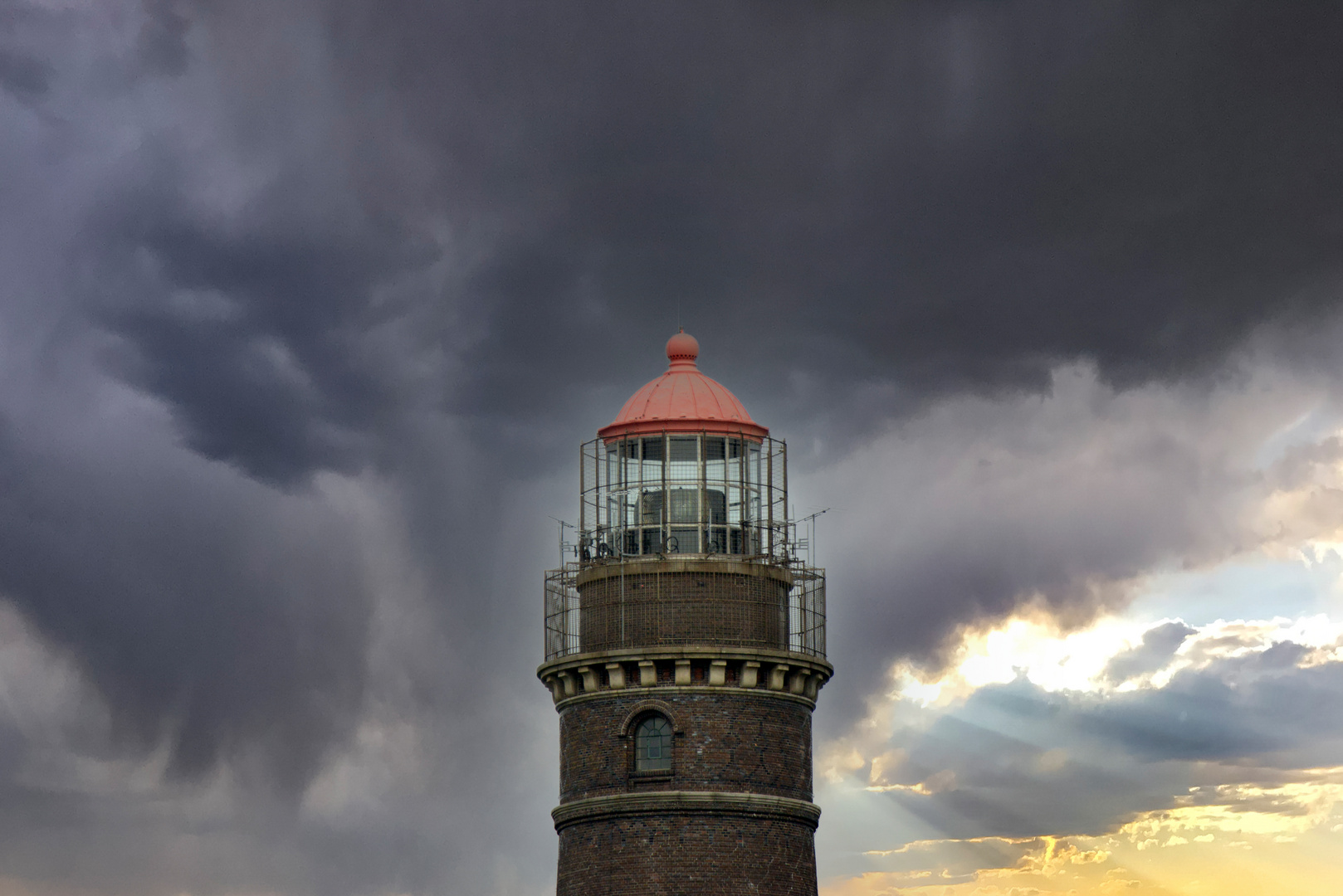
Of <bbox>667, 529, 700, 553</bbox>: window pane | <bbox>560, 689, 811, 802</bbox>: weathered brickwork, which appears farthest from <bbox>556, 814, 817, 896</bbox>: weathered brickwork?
<bbox>667, 529, 700, 553</bbox>: window pane

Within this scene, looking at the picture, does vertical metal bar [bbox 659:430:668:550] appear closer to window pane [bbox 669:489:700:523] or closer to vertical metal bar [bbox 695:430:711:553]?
window pane [bbox 669:489:700:523]

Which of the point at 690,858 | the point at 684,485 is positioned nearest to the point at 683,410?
the point at 684,485

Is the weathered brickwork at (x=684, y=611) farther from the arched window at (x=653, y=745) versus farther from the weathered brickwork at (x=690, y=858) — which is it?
the weathered brickwork at (x=690, y=858)

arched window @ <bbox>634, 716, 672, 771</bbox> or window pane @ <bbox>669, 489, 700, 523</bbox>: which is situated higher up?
window pane @ <bbox>669, 489, 700, 523</bbox>

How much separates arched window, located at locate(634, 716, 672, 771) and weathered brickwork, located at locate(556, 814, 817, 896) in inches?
53.8

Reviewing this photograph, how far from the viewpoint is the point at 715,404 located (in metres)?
66.9

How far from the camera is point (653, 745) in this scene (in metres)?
64.4

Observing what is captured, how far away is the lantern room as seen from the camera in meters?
65.9

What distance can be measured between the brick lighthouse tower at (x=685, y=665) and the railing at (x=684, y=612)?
0.14 feet

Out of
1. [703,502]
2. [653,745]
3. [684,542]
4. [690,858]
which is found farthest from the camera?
[703,502]

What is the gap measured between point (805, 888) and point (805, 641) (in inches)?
251

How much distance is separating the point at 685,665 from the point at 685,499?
14.8ft

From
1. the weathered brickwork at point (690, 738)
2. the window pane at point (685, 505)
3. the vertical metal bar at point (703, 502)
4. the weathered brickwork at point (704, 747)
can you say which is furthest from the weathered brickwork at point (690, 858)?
the window pane at point (685, 505)

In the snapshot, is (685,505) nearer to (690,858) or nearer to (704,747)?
(704,747)
